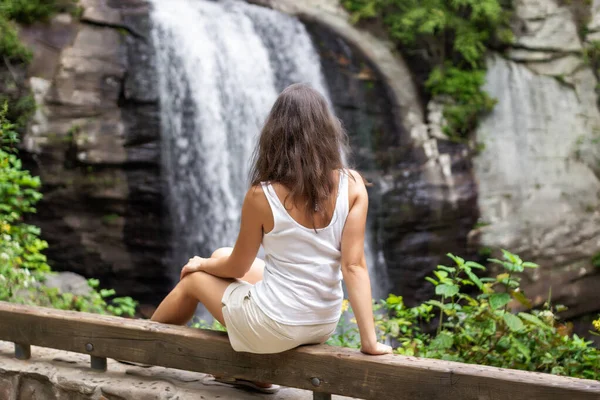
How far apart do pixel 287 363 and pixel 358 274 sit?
0.47 metres

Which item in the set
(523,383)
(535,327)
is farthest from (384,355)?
(535,327)

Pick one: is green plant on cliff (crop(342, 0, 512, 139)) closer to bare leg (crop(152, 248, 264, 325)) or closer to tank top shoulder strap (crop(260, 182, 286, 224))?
bare leg (crop(152, 248, 264, 325))

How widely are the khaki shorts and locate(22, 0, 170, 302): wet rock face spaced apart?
21.9ft

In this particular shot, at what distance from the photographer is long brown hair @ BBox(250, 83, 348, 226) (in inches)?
102

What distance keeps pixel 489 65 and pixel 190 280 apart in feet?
31.3

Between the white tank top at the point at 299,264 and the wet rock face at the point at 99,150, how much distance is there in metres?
6.79

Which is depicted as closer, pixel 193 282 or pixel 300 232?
pixel 300 232

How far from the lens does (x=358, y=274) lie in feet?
8.66

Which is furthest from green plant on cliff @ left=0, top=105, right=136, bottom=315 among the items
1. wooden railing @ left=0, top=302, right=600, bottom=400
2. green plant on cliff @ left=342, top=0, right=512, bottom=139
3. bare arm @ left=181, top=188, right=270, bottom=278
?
green plant on cliff @ left=342, top=0, right=512, bottom=139

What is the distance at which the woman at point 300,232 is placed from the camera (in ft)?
8.60

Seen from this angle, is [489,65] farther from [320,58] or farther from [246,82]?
[246,82]

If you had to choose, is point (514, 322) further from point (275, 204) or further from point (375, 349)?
point (275, 204)

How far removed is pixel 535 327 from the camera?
12.1ft

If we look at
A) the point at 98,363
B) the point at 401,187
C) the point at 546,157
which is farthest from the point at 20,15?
the point at 546,157
